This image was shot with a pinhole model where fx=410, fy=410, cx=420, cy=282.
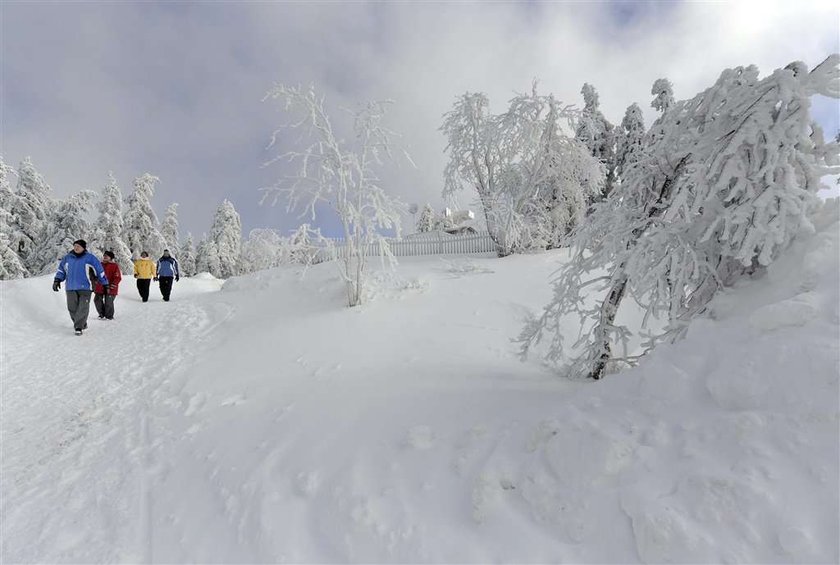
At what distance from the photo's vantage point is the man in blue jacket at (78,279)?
9484 mm

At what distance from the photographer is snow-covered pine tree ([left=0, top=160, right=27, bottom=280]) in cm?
2312

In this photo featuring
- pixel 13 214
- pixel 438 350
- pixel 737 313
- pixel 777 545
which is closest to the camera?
pixel 777 545

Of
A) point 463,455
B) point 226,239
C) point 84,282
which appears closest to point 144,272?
point 84,282

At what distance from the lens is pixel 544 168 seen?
1534cm

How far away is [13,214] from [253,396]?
104ft

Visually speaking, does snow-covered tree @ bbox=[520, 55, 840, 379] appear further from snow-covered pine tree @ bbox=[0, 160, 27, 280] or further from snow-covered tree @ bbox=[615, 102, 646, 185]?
snow-covered pine tree @ bbox=[0, 160, 27, 280]

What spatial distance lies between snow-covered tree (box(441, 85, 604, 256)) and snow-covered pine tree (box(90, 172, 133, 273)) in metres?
23.7

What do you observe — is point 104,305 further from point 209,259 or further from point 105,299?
point 209,259

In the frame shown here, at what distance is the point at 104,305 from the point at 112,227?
2088cm

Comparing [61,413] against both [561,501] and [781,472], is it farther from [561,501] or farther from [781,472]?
[781,472]

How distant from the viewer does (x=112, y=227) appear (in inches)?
1086

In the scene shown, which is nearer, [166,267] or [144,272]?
[144,272]

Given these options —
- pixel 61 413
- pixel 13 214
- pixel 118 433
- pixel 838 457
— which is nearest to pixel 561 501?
pixel 838 457

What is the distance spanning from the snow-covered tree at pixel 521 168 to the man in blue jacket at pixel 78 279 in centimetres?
1153
